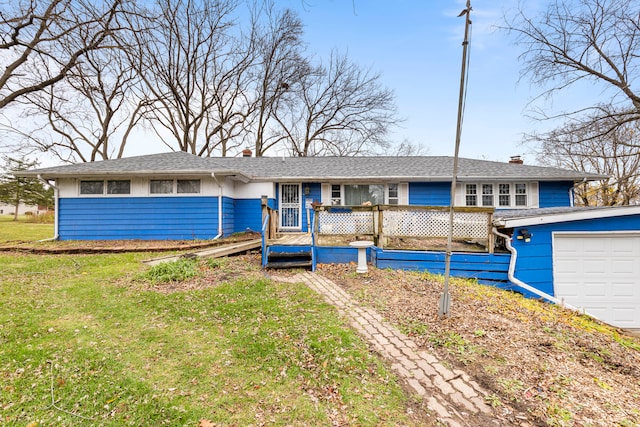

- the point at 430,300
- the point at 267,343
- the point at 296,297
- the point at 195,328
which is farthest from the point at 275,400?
the point at 430,300

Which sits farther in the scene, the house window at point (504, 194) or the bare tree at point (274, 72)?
the bare tree at point (274, 72)

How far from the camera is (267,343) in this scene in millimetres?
2973

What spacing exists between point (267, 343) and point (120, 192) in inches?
397

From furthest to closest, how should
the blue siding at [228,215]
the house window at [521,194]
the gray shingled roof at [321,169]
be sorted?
the house window at [521,194]
the blue siding at [228,215]
the gray shingled roof at [321,169]

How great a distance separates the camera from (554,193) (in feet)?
35.7

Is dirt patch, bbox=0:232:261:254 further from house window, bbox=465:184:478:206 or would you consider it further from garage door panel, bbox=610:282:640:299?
garage door panel, bbox=610:282:640:299

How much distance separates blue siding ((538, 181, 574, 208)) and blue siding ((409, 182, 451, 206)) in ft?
11.9

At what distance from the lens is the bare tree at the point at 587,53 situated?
10.7 meters

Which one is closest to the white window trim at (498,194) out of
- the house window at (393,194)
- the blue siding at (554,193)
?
the blue siding at (554,193)

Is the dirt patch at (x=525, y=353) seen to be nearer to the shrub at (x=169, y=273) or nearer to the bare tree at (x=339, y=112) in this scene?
the shrub at (x=169, y=273)

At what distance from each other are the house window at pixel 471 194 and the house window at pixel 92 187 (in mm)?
14099

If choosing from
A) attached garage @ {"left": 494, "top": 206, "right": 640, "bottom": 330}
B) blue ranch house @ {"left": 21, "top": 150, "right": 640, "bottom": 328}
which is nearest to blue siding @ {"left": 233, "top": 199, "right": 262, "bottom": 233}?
blue ranch house @ {"left": 21, "top": 150, "right": 640, "bottom": 328}

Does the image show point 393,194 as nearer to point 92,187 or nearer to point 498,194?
point 498,194

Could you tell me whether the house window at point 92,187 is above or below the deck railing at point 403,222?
above
